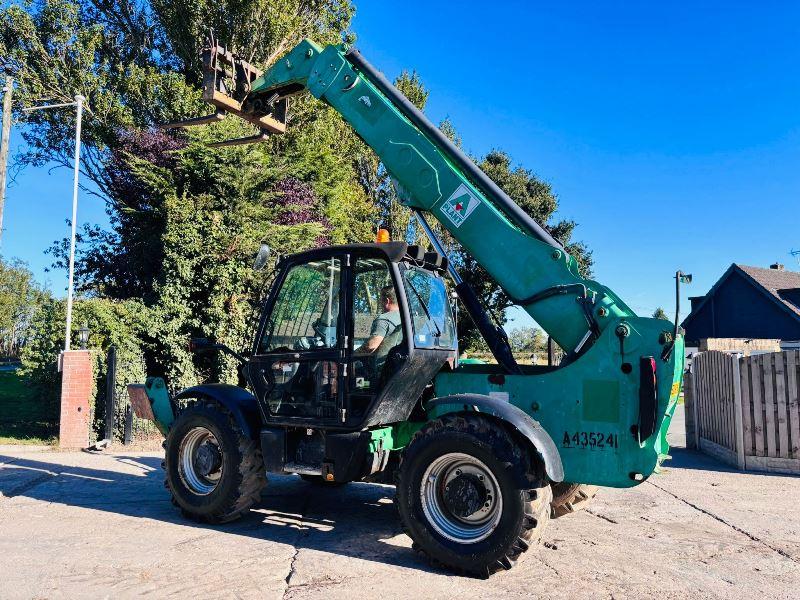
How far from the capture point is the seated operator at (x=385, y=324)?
5137 millimetres

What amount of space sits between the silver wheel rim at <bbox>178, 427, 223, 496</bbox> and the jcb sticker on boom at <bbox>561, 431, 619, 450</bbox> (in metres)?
3.28

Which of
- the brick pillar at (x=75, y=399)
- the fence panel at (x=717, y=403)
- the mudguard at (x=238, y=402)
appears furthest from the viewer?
the brick pillar at (x=75, y=399)

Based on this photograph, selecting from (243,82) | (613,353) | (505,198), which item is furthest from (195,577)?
(243,82)

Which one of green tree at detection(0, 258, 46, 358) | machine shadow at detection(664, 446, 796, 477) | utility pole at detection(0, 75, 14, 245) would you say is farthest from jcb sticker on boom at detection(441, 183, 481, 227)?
green tree at detection(0, 258, 46, 358)

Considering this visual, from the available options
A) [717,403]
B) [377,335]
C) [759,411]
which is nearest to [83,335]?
[377,335]

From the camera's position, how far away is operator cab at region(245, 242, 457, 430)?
5.11m

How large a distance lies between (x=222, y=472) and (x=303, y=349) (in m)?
1.41

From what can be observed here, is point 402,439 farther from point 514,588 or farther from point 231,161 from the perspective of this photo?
point 231,161

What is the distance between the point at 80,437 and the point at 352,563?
25.5 ft

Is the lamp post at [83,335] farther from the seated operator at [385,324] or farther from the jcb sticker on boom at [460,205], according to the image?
the jcb sticker on boom at [460,205]

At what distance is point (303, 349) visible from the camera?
548cm

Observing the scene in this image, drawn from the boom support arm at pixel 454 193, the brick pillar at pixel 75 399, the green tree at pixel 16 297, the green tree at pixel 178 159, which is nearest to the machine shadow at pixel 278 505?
the brick pillar at pixel 75 399

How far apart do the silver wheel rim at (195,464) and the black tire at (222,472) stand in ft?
0.05

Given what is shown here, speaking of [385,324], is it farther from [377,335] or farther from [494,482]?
[494,482]
